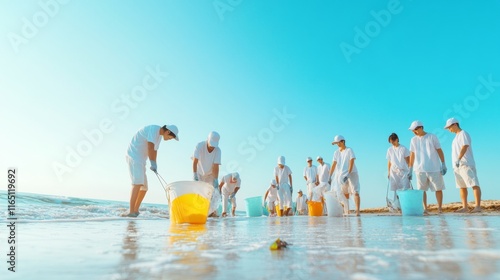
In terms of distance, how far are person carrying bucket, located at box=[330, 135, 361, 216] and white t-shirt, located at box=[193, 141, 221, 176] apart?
3167 mm

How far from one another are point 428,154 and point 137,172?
257 inches

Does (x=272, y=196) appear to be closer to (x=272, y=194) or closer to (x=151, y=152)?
(x=272, y=194)

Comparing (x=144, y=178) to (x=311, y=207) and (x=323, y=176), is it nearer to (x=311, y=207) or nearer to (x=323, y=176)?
(x=311, y=207)

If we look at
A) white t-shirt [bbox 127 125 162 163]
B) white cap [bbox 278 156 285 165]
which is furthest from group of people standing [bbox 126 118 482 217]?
white cap [bbox 278 156 285 165]

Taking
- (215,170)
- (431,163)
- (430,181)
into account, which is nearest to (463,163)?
(431,163)

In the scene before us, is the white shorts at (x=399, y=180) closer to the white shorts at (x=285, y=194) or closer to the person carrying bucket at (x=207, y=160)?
the person carrying bucket at (x=207, y=160)

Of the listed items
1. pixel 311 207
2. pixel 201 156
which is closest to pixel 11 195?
pixel 201 156

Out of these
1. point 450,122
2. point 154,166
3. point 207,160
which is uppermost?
point 450,122

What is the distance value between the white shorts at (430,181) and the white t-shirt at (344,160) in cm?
149

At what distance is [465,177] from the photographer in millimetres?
7965

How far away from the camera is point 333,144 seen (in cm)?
929

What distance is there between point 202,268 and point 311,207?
8628 mm

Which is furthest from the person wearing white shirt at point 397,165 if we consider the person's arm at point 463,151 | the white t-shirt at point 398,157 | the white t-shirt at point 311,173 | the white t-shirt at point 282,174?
the white t-shirt at point 311,173

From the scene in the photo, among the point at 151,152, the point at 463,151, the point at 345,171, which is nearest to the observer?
the point at 151,152
